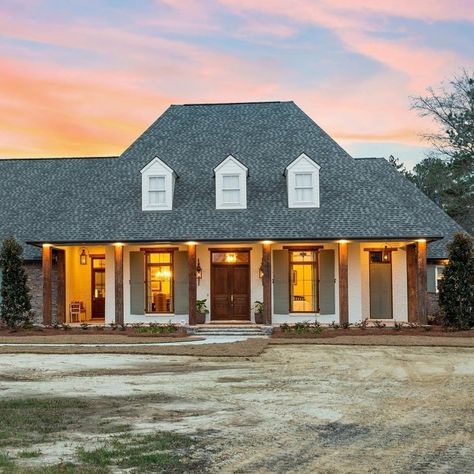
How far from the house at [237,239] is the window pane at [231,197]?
4cm

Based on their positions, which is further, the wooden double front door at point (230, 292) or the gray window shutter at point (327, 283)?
the wooden double front door at point (230, 292)

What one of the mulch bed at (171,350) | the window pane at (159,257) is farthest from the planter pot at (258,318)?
the mulch bed at (171,350)

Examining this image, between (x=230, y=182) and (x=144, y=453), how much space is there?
62.0 ft

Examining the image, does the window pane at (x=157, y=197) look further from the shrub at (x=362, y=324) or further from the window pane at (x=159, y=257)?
the shrub at (x=362, y=324)

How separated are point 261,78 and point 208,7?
7.25 m

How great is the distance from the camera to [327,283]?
83.1 ft

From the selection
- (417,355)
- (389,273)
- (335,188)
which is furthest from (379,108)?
(417,355)

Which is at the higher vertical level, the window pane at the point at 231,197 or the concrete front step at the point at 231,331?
the window pane at the point at 231,197

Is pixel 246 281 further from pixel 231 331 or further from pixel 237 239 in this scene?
pixel 231 331

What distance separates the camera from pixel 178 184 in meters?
26.9

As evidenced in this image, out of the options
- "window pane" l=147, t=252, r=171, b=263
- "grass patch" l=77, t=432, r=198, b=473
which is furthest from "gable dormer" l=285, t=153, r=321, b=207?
"grass patch" l=77, t=432, r=198, b=473

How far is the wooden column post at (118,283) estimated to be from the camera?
24.6m

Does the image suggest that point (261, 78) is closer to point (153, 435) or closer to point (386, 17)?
point (386, 17)

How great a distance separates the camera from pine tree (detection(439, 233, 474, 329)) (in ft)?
74.0
